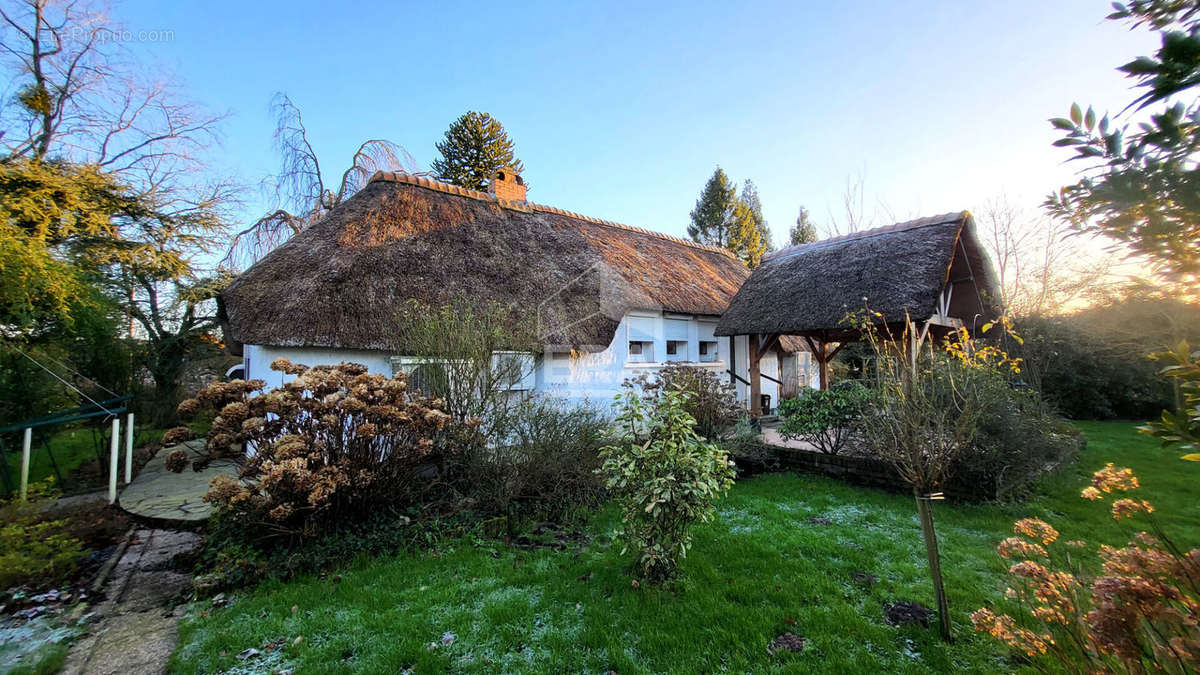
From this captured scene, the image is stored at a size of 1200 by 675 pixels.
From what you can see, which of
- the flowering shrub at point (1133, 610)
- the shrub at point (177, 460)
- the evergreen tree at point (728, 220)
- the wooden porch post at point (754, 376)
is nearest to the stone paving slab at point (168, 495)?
the shrub at point (177, 460)

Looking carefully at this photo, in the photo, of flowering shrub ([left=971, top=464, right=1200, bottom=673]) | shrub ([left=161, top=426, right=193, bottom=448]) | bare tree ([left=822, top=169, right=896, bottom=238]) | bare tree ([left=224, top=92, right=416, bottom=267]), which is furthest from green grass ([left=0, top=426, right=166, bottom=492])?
bare tree ([left=822, top=169, right=896, bottom=238])

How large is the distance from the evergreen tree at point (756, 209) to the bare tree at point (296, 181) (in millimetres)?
26339

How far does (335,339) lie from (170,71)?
1171 cm

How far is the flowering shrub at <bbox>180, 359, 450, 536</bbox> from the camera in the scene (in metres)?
4.00

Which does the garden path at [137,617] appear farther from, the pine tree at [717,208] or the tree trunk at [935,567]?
the pine tree at [717,208]

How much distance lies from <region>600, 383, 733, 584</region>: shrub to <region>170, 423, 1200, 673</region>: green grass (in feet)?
1.23

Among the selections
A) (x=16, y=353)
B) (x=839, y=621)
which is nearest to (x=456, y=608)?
(x=839, y=621)

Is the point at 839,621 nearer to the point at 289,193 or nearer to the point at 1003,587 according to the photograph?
the point at 1003,587

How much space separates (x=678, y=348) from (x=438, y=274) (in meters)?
6.18

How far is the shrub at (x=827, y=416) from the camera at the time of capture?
662cm

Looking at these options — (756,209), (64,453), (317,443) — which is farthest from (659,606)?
(756,209)

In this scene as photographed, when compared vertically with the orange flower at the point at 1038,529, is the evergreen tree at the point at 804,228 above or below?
above

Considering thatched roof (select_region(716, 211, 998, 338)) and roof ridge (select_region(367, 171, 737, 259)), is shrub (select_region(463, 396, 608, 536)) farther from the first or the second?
roof ridge (select_region(367, 171, 737, 259))

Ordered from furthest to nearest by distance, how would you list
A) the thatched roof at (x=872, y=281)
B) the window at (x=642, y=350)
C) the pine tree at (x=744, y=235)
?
the pine tree at (x=744, y=235), the window at (x=642, y=350), the thatched roof at (x=872, y=281)
